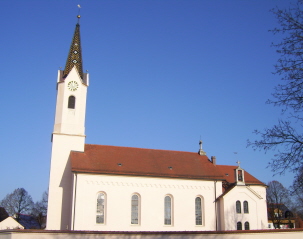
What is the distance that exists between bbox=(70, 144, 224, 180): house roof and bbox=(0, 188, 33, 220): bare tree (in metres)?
47.5

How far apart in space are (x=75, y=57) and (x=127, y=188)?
49.6 ft

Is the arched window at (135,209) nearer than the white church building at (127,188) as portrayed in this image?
No

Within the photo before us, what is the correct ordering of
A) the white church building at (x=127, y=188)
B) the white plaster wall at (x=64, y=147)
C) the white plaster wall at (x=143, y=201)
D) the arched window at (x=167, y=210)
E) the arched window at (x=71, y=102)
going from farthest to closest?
the arched window at (x=71, y=102), the arched window at (x=167, y=210), the white plaster wall at (x=64, y=147), the white church building at (x=127, y=188), the white plaster wall at (x=143, y=201)

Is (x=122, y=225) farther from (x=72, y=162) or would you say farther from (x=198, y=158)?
(x=198, y=158)

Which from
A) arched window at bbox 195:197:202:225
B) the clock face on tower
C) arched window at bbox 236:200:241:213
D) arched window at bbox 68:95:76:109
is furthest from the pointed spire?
arched window at bbox 236:200:241:213

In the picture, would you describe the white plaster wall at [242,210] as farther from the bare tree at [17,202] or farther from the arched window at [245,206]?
the bare tree at [17,202]

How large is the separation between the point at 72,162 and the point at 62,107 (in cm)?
596

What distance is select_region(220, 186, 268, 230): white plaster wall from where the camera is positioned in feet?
104

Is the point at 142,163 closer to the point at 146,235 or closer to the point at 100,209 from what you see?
the point at 100,209

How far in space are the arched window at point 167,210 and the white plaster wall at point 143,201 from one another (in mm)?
419

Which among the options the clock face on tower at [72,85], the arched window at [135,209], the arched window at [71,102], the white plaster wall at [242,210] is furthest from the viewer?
the clock face on tower at [72,85]

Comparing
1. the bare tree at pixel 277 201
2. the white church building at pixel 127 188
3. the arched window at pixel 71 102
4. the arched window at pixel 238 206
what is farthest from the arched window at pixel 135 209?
the bare tree at pixel 277 201

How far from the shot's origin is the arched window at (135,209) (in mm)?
30097

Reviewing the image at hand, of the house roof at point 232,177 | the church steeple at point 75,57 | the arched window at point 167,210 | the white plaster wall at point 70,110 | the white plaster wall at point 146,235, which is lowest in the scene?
the white plaster wall at point 146,235
